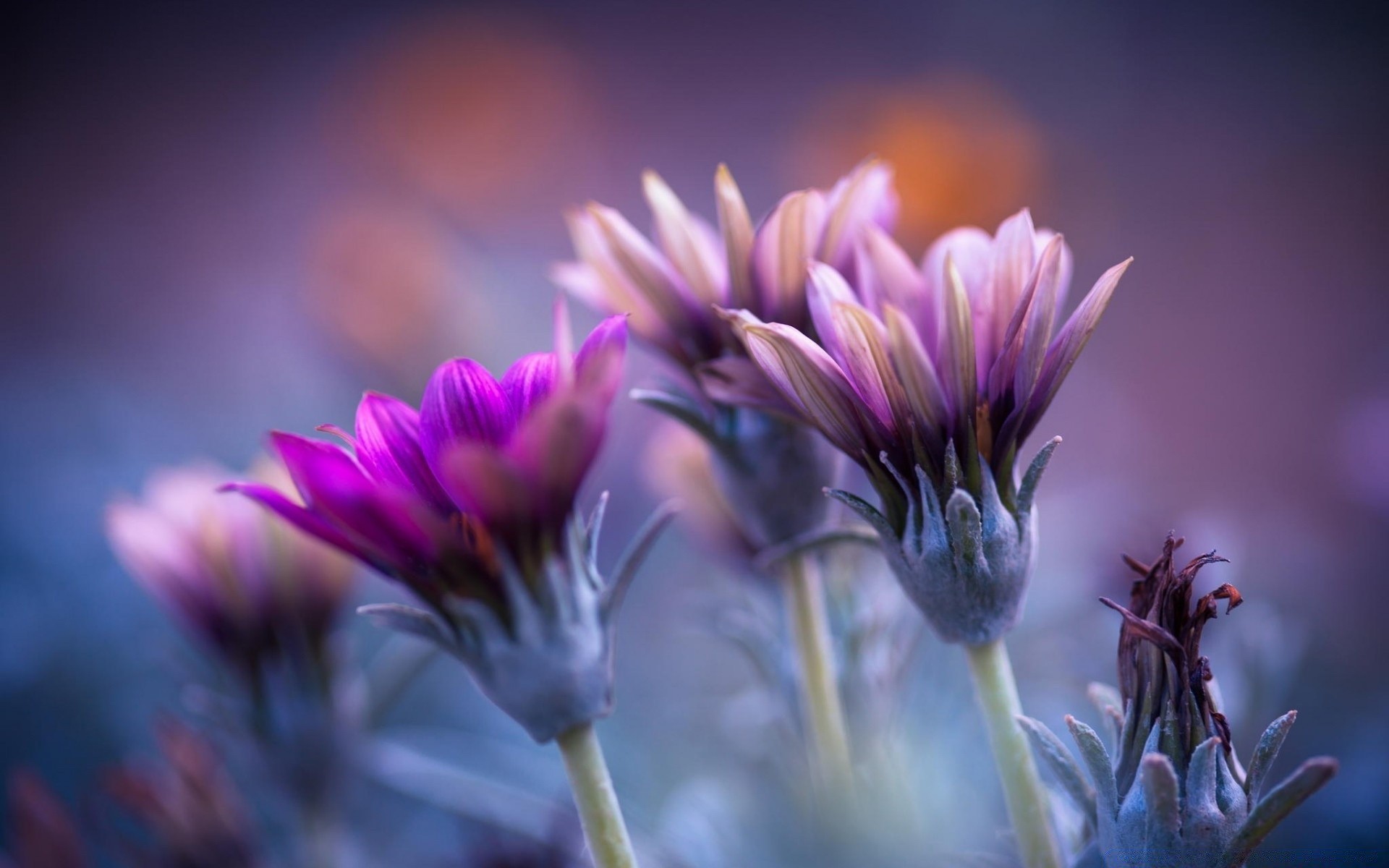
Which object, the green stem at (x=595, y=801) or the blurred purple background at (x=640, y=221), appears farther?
the blurred purple background at (x=640, y=221)

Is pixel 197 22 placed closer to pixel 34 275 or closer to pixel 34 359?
pixel 34 275

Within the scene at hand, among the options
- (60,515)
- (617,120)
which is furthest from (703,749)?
(617,120)

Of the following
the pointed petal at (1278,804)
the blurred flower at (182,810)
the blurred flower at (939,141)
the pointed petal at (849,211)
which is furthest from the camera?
the blurred flower at (939,141)

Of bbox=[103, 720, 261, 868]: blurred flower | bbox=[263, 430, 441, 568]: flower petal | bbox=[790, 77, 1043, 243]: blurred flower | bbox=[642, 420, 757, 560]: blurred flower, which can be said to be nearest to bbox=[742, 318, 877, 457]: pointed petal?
bbox=[263, 430, 441, 568]: flower petal

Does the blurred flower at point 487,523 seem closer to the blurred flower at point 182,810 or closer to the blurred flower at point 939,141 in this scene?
the blurred flower at point 182,810

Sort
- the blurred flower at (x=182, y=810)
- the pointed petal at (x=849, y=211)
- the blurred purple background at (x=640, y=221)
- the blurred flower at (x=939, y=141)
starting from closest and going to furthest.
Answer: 1. the pointed petal at (x=849, y=211)
2. the blurred flower at (x=182, y=810)
3. the blurred purple background at (x=640, y=221)
4. the blurred flower at (x=939, y=141)

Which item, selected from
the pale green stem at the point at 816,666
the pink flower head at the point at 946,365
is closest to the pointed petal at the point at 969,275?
the pink flower head at the point at 946,365

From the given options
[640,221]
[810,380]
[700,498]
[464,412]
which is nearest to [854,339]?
[810,380]
